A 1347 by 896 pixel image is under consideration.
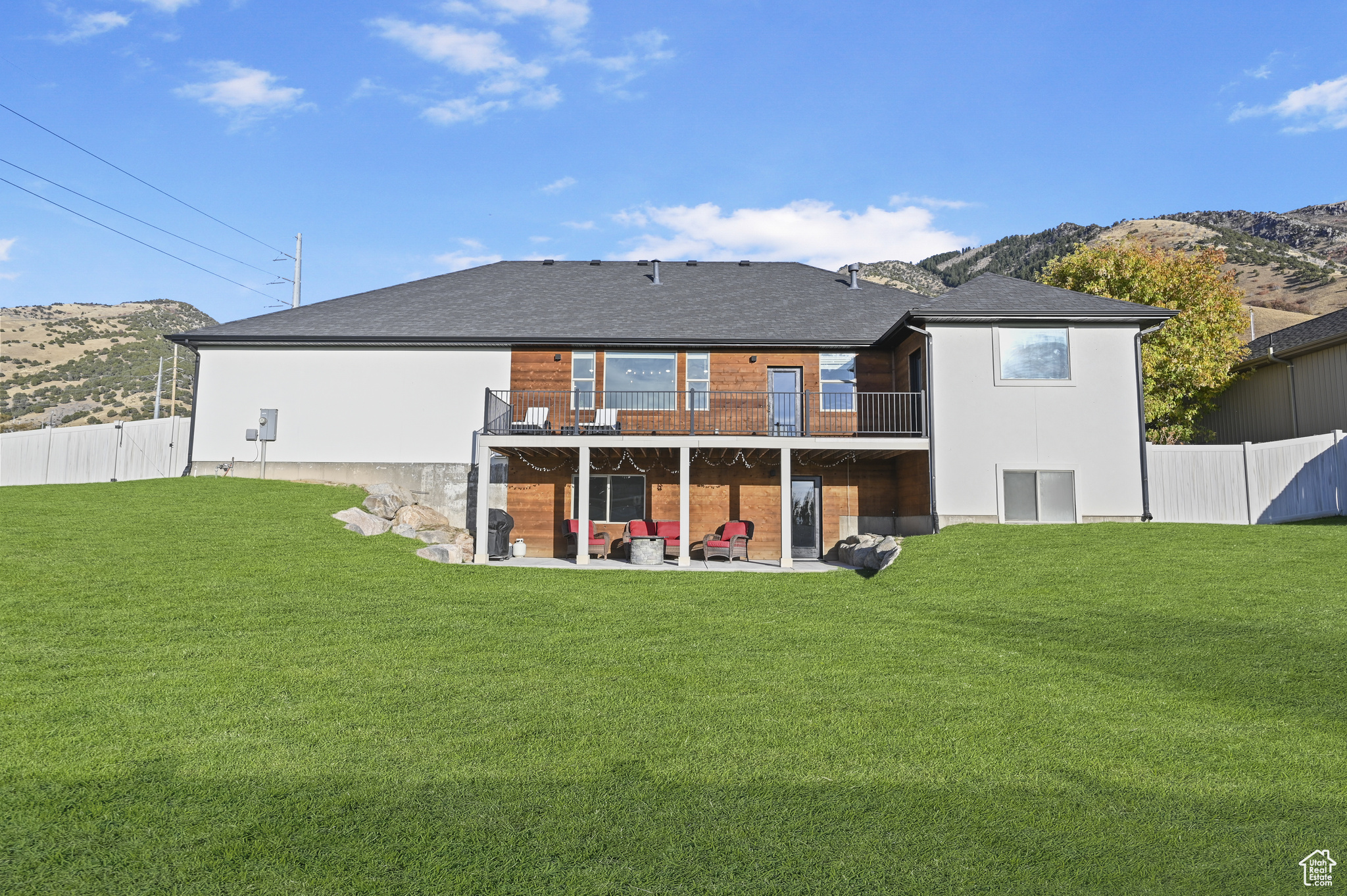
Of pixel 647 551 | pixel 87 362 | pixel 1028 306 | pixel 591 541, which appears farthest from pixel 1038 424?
pixel 87 362

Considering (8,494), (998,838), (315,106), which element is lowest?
(998,838)

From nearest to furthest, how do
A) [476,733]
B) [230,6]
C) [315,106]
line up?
[476,733], [230,6], [315,106]

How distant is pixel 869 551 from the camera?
1536cm

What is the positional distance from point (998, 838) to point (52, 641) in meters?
7.78

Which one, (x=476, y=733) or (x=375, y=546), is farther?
(x=375, y=546)

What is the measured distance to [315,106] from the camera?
57.7 feet

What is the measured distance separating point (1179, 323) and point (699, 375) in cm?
1397

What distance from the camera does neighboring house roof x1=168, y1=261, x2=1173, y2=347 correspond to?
57.4 feet

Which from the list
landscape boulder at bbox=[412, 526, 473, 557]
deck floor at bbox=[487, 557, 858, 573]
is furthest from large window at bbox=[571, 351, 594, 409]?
landscape boulder at bbox=[412, 526, 473, 557]

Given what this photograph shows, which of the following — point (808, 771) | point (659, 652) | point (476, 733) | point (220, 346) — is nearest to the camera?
point (808, 771)

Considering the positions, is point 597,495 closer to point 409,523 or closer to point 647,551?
point 647,551

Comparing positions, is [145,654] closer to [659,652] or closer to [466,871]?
[659,652]

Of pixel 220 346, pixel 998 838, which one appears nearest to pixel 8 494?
pixel 220 346

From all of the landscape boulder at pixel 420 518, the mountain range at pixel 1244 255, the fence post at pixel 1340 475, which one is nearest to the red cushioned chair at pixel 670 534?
the landscape boulder at pixel 420 518
